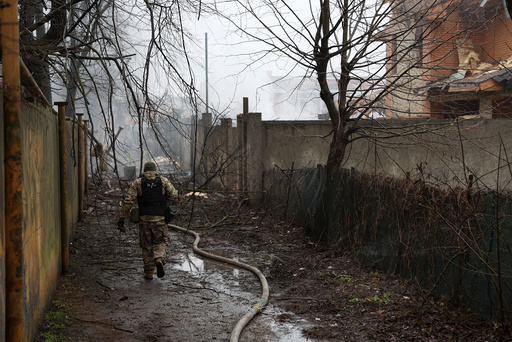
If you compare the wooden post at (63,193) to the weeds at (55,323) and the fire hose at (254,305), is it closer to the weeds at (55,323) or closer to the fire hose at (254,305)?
the weeds at (55,323)

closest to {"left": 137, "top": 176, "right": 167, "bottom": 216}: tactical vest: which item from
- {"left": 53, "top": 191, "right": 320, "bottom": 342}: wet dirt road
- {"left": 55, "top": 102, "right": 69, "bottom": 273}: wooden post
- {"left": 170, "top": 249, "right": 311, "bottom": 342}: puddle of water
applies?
{"left": 53, "top": 191, "right": 320, "bottom": 342}: wet dirt road

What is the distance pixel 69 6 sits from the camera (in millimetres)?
5848

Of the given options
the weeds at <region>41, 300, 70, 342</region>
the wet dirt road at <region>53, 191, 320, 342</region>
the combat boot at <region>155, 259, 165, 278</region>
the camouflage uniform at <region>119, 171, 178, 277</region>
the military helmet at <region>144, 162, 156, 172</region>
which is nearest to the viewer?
the weeds at <region>41, 300, 70, 342</region>

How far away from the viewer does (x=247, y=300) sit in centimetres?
628

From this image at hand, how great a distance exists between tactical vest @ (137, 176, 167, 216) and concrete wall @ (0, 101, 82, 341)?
4.60 ft

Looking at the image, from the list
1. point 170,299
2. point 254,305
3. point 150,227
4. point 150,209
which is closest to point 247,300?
point 254,305

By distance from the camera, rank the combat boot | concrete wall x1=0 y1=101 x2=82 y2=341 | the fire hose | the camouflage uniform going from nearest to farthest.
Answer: concrete wall x1=0 y1=101 x2=82 y2=341 < the fire hose < the combat boot < the camouflage uniform

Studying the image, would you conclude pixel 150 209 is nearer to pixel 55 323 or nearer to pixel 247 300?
pixel 247 300

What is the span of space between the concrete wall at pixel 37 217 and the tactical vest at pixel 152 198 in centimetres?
140

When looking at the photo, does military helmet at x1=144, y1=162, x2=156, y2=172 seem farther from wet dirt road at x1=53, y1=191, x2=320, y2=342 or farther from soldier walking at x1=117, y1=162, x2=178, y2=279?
wet dirt road at x1=53, y1=191, x2=320, y2=342

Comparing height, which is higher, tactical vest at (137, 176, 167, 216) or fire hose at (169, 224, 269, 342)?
tactical vest at (137, 176, 167, 216)

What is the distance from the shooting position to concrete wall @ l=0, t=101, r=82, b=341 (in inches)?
155

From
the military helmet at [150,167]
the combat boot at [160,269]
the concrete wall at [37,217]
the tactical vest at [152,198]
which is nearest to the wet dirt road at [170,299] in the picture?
the combat boot at [160,269]

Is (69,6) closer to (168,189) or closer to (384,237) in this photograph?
(168,189)
